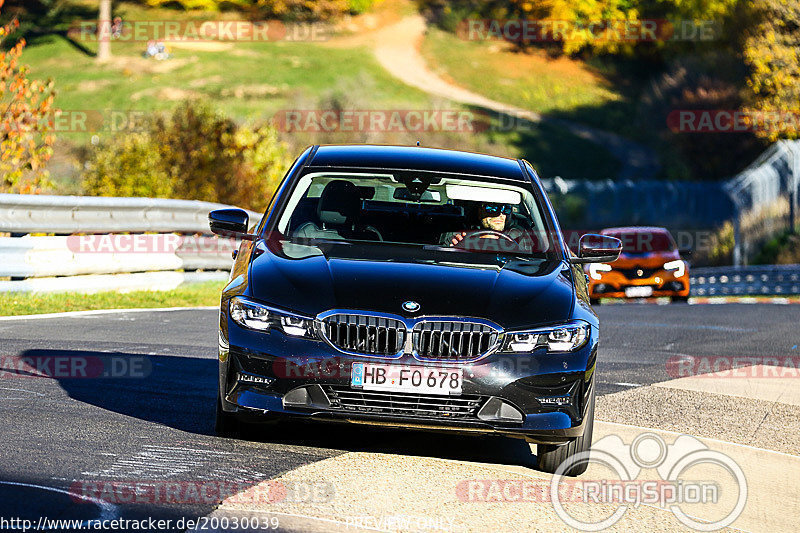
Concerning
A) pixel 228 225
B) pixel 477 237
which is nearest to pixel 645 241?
pixel 477 237

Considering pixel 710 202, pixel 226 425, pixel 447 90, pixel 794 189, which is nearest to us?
pixel 226 425

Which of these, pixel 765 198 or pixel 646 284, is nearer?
pixel 646 284

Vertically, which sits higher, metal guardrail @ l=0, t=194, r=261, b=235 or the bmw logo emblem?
the bmw logo emblem

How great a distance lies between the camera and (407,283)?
6770mm

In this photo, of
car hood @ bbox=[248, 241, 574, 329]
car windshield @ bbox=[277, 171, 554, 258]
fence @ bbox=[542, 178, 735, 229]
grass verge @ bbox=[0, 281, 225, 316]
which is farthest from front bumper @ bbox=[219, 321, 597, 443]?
fence @ bbox=[542, 178, 735, 229]

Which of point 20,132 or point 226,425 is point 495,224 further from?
point 20,132

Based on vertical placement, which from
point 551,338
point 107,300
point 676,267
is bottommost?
point 676,267

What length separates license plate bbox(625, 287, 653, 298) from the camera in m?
24.1

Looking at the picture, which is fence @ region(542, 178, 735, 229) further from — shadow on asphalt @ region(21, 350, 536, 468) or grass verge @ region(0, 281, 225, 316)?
shadow on asphalt @ region(21, 350, 536, 468)

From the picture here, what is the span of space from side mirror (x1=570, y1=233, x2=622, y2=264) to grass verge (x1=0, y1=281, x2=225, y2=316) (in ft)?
22.3

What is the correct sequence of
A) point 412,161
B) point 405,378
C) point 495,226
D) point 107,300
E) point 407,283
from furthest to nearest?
point 107,300, point 412,161, point 495,226, point 407,283, point 405,378

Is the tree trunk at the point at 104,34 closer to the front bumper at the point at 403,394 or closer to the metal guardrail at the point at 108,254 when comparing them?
the metal guardrail at the point at 108,254

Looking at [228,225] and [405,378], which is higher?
[228,225]

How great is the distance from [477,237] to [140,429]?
222cm
